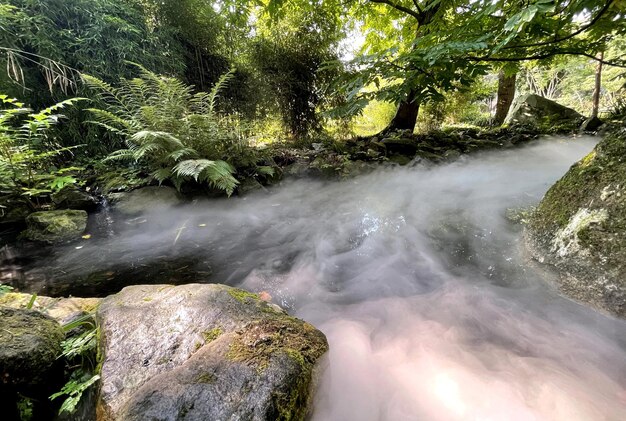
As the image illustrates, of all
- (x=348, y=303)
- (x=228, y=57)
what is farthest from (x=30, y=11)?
(x=348, y=303)

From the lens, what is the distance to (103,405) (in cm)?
94

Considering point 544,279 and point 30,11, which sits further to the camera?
→ point 30,11

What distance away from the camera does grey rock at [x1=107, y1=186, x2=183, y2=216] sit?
146 inches

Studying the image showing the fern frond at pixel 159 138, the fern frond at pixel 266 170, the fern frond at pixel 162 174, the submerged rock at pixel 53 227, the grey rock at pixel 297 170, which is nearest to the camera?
the submerged rock at pixel 53 227

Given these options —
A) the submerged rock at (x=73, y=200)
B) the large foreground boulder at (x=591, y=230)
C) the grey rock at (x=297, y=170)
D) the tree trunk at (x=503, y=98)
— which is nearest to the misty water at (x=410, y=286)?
the large foreground boulder at (x=591, y=230)

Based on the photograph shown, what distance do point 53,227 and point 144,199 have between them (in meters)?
1.03

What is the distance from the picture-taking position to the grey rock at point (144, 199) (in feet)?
12.2

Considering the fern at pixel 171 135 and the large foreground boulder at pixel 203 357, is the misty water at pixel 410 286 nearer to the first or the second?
the large foreground boulder at pixel 203 357

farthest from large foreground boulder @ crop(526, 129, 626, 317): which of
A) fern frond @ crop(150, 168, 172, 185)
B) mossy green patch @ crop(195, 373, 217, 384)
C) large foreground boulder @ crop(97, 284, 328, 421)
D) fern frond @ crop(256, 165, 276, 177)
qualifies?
fern frond @ crop(150, 168, 172, 185)

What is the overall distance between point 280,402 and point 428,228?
2.43m

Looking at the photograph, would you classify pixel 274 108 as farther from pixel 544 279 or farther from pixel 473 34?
pixel 544 279

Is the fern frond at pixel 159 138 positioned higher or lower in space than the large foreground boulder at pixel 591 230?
higher

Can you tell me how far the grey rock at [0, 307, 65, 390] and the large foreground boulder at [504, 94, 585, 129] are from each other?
957 centimetres

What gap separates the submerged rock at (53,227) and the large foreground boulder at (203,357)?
7.52 ft
